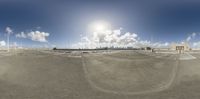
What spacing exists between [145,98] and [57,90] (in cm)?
686

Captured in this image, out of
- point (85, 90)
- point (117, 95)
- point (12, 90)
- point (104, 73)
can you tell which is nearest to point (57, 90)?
point (85, 90)

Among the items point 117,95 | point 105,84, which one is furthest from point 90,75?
point 117,95

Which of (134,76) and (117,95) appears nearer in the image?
(117,95)

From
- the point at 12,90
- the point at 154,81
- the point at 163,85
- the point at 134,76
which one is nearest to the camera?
the point at 12,90

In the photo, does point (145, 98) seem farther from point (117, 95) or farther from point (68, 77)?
point (68, 77)

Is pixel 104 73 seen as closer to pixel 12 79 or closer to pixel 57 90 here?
pixel 57 90

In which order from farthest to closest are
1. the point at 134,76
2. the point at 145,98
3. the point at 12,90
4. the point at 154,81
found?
the point at 134,76 < the point at 154,81 < the point at 12,90 < the point at 145,98

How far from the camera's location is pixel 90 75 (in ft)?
69.8

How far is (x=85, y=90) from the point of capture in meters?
15.6

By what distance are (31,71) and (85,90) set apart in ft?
31.5

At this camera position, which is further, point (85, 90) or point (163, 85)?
point (163, 85)

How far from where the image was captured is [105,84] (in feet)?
58.3

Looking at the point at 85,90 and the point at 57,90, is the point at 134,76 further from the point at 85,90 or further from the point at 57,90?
the point at 57,90

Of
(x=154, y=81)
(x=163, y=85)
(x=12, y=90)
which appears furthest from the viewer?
(x=154, y=81)
